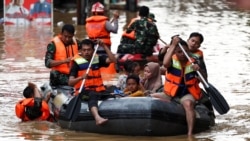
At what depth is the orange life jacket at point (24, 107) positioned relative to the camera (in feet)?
39.0

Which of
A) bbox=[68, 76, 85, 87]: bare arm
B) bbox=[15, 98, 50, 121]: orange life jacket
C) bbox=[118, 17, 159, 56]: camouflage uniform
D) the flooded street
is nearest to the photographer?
bbox=[68, 76, 85, 87]: bare arm

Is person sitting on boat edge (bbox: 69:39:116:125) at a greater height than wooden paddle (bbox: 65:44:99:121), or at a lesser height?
greater

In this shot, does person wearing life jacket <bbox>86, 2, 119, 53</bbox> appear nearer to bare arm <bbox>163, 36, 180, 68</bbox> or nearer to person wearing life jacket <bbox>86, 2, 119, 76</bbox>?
person wearing life jacket <bbox>86, 2, 119, 76</bbox>

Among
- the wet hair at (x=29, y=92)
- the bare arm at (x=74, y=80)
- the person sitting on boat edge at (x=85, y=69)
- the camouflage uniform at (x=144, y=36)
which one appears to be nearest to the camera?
the bare arm at (x=74, y=80)

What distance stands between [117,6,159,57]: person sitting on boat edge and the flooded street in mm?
1367

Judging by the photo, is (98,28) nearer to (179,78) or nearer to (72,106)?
(179,78)

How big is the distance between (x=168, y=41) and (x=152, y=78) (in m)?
11.3

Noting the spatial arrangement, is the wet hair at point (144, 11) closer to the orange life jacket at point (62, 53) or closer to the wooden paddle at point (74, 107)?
the orange life jacket at point (62, 53)

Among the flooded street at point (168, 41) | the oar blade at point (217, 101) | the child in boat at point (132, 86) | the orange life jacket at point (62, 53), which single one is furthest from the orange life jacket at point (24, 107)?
the oar blade at point (217, 101)

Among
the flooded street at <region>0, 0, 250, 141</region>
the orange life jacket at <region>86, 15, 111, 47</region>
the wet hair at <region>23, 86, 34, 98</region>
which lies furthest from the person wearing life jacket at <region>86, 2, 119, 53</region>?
the wet hair at <region>23, 86, 34, 98</region>

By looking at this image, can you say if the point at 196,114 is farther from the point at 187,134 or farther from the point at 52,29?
the point at 52,29

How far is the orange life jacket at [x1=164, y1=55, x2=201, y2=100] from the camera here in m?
11.1

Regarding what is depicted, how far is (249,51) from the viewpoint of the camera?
69.6 ft

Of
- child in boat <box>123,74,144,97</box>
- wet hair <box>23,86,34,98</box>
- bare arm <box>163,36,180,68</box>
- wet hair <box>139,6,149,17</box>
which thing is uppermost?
bare arm <box>163,36,180,68</box>
